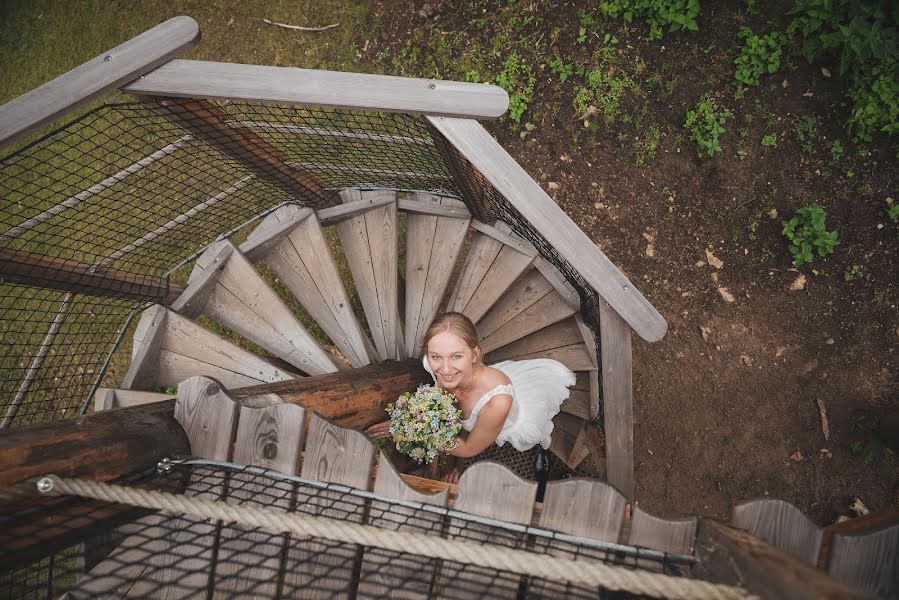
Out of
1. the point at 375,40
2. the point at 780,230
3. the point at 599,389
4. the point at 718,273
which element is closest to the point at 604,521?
the point at 599,389

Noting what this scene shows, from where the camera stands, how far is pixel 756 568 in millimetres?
1520

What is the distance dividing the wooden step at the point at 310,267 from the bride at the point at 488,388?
89cm

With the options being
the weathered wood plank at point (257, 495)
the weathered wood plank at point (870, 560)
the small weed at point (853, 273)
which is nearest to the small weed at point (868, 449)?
the small weed at point (853, 273)

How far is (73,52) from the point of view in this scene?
658cm

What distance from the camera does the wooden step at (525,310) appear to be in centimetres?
463

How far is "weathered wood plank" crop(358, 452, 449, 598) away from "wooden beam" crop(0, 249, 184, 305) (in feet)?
9.11

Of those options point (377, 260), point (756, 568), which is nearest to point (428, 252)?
point (377, 260)

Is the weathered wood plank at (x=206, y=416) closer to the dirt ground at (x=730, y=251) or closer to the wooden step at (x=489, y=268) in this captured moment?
the wooden step at (x=489, y=268)

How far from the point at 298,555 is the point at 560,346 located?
10.9 ft

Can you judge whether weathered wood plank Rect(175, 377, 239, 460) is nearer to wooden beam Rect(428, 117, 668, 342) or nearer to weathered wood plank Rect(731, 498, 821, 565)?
wooden beam Rect(428, 117, 668, 342)

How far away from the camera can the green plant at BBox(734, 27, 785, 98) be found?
4746mm

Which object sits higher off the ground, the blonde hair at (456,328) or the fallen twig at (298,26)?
the fallen twig at (298,26)

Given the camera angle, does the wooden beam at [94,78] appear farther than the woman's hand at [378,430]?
No

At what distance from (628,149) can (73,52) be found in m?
7.02
